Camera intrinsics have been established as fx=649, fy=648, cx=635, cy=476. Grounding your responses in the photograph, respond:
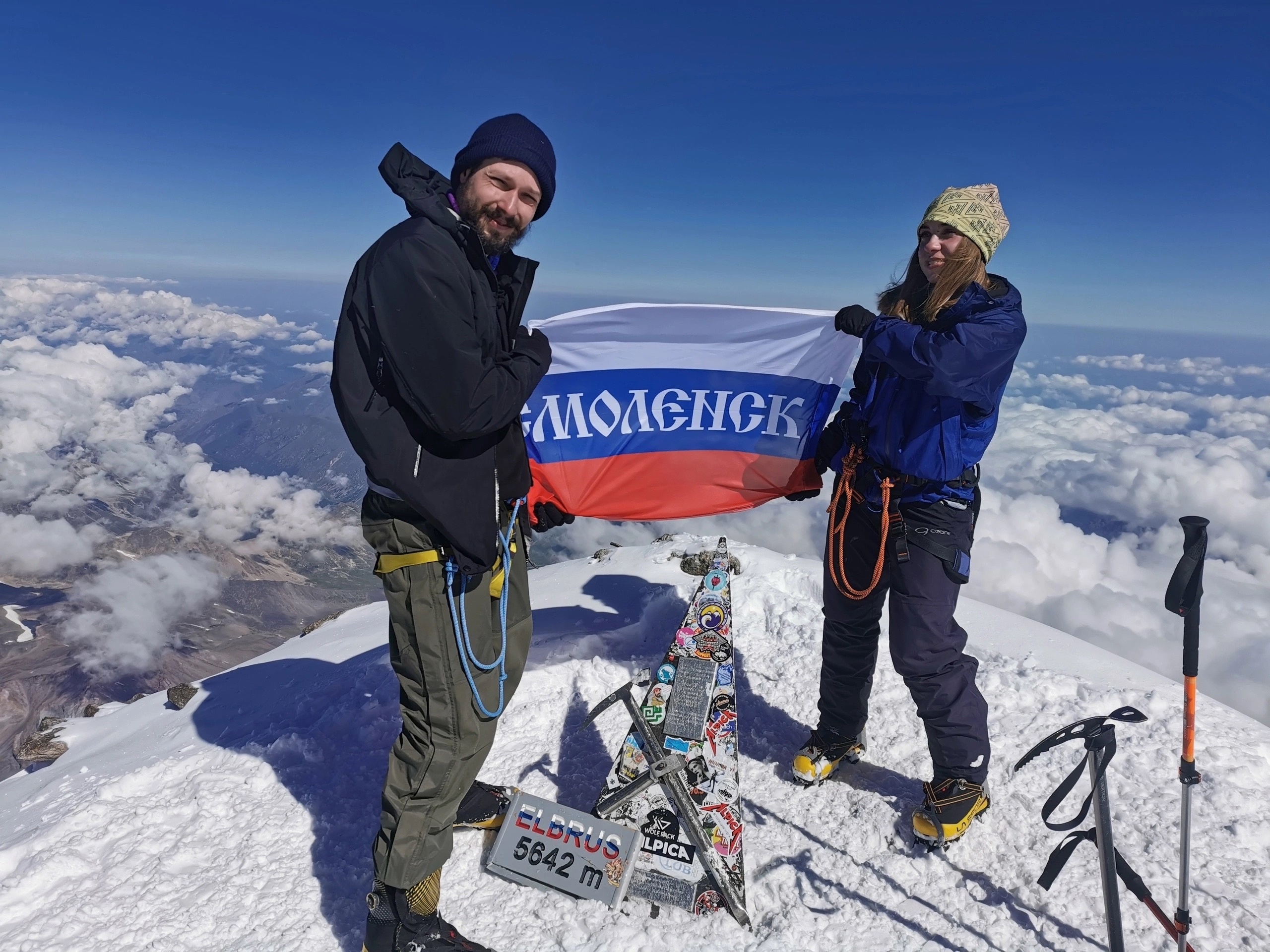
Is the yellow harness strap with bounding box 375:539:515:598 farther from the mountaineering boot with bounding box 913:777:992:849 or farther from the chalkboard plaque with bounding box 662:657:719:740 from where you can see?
the mountaineering boot with bounding box 913:777:992:849

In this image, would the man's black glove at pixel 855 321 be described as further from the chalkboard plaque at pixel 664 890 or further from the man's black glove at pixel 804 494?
the chalkboard plaque at pixel 664 890

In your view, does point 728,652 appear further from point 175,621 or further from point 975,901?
point 175,621

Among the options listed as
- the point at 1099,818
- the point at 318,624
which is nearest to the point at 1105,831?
the point at 1099,818

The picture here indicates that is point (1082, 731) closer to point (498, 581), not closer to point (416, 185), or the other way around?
point (498, 581)

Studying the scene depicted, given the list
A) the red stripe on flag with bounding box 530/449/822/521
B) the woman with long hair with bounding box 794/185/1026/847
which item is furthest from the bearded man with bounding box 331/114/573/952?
the woman with long hair with bounding box 794/185/1026/847

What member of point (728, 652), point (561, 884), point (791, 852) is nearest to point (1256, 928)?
point (791, 852)

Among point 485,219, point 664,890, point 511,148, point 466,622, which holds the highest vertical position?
point 511,148

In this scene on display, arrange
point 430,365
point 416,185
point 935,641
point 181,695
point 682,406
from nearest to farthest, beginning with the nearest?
point 430,365
point 416,185
point 935,641
point 682,406
point 181,695
